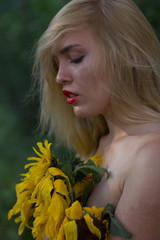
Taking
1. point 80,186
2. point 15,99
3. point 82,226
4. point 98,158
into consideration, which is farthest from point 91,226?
point 15,99

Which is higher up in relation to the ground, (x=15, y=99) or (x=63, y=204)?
(x=63, y=204)

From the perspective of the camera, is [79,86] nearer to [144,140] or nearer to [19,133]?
[144,140]

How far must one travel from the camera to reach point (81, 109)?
1.49m

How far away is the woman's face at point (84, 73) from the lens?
1.42 metres

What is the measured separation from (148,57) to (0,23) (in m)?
2.09

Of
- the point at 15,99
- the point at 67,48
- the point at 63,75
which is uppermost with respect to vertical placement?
the point at 67,48

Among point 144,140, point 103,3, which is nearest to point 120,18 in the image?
point 103,3

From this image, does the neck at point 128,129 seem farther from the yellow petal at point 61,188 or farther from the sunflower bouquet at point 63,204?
the yellow petal at point 61,188

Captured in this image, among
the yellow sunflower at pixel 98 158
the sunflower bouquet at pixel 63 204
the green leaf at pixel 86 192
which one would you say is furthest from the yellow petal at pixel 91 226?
the yellow sunflower at pixel 98 158

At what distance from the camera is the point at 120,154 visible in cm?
142

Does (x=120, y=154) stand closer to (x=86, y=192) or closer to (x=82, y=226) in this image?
(x=86, y=192)

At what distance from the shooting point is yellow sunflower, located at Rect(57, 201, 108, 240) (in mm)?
1214

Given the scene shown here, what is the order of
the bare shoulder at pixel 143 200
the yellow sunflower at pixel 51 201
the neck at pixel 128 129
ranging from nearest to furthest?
the bare shoulder at pixel 143 200 → the yellow sunflower at pixel 51 201 → the neck at pixel 128 129

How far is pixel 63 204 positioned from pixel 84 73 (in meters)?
0.53
